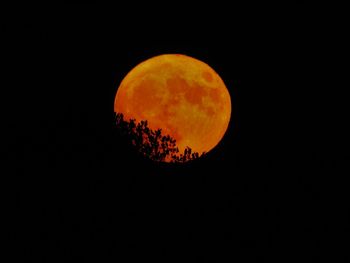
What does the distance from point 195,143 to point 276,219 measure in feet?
12.2

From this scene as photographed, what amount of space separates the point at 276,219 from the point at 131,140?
5348 millimetres

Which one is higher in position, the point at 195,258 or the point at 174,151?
the point at 174,151

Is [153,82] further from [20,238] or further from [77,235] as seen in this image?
[20,238]

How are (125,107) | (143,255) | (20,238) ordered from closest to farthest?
1. (20,238)
2. (143,255)
3. (125,107)

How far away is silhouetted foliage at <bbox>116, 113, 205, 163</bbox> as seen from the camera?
9.87 meters

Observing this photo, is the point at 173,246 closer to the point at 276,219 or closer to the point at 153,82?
the point at 276,219

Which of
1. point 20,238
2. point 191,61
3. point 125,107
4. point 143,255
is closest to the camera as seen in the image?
point 20,238

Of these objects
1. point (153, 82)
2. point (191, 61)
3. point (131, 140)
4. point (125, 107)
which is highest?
point (191, 61)

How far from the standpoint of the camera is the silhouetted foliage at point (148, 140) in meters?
9.87

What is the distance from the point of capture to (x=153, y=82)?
10477mm

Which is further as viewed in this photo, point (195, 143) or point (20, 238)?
point (195, 143)

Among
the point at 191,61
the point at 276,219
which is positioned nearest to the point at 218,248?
the point at 276,219

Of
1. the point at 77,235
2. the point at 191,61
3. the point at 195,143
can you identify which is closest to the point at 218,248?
the point at 195,143

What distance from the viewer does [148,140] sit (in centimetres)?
994
